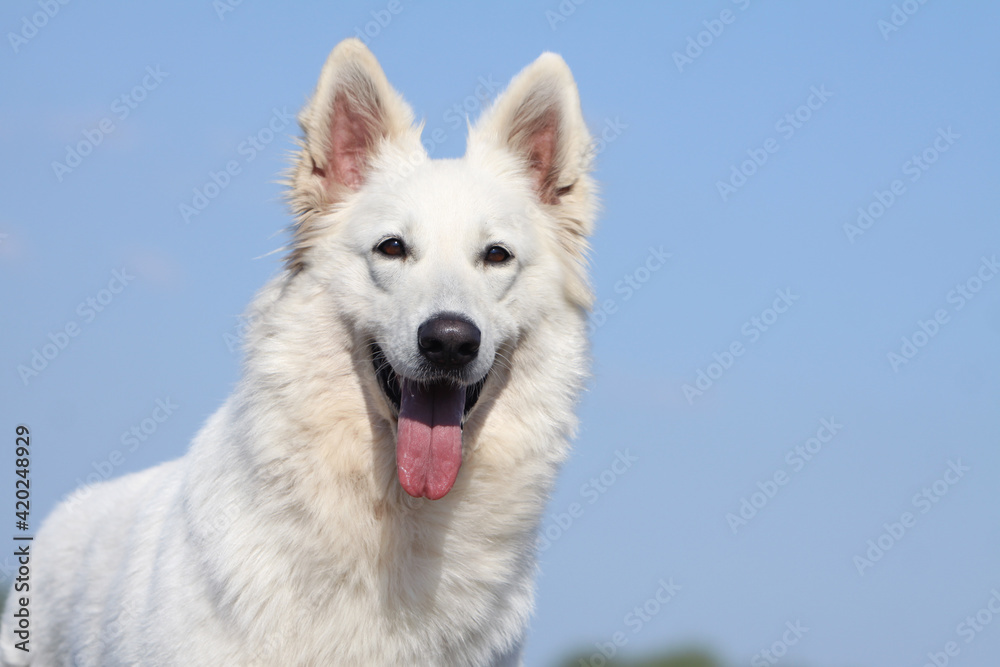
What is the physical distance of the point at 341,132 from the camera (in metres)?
5.32

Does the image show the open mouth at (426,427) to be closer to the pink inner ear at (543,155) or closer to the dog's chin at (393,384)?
the dog's chin at (393,384)

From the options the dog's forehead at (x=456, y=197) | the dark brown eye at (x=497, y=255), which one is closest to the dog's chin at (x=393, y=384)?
the dark brown eye at (x=497, y=255)

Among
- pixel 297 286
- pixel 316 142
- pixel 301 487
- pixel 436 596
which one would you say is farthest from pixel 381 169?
pixel 436 596


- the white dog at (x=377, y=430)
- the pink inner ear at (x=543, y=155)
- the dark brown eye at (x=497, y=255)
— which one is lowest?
the white dog at (x=377, y=430)

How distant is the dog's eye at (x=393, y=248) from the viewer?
16.3 ft

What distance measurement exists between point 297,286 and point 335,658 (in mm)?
1894

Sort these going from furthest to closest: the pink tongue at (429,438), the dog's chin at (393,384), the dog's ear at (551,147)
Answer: the dog's ear at (551,147), the dog's chin at (393,384), the pink tongue at (429,438)

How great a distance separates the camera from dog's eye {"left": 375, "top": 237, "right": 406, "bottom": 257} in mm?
4980

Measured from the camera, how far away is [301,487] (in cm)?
453

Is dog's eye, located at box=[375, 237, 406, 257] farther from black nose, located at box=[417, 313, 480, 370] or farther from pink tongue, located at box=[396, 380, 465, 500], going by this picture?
pink tongue, located at box=[396, 380, 465, 500]

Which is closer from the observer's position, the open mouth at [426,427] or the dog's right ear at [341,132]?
the open mouth at [426,427]

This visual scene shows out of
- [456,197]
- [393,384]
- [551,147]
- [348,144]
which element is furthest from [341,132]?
[393,384]

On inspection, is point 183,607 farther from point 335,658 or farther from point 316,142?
point 316,142

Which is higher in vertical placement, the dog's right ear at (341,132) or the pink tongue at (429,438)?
the dog's right ear at (341,132)
